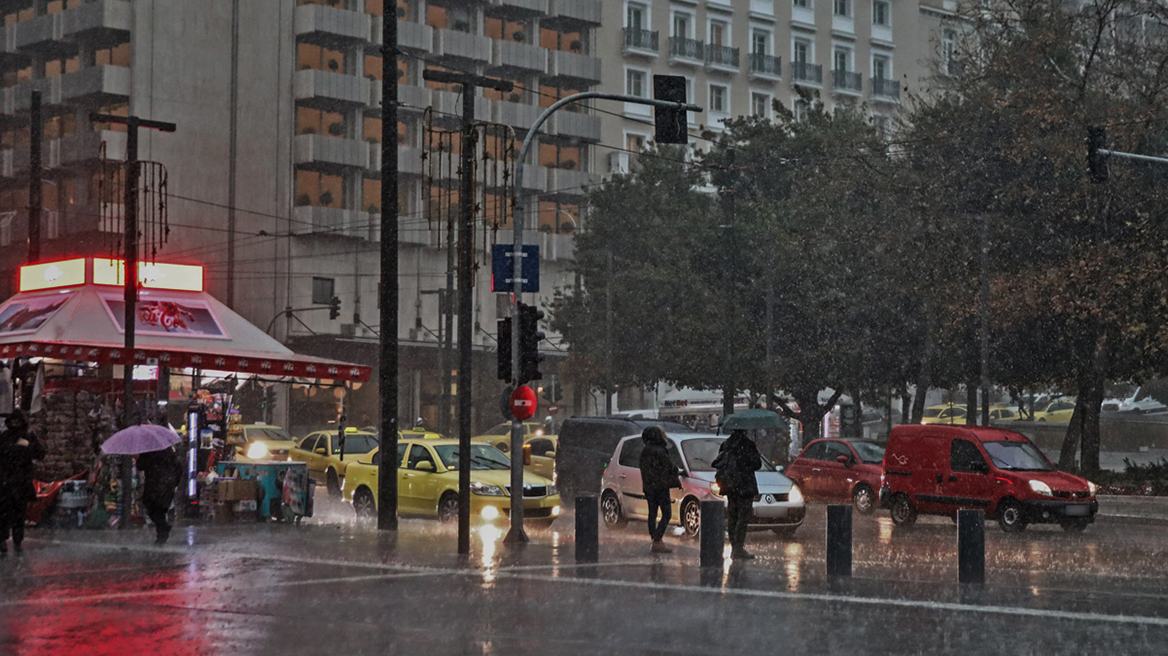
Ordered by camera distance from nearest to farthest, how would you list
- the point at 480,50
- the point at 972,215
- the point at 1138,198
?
1. the point at 1138,198
2. the point at 972,215
3. the point at 480,50

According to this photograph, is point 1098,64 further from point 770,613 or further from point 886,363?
point 770,613

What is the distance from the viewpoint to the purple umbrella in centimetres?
1973

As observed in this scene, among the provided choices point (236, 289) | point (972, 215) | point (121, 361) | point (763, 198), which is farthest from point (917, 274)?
point (236, 289)

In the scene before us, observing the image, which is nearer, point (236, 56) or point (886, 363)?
point (886, 363)

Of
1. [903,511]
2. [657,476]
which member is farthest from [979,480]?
[657,476]

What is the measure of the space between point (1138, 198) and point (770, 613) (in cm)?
2445

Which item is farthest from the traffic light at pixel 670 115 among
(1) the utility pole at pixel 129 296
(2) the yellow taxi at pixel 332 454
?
(2) the yellow taxi at pixel 332 454

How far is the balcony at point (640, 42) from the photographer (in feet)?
247

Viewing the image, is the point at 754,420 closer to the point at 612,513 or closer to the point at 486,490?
the point at 612,513

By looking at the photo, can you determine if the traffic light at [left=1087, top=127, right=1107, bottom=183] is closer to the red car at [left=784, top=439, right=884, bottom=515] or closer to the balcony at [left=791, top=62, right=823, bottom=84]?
the red car at [left=784, top=439, right=884, bottom=515]

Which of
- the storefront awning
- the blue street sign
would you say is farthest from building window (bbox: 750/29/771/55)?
the blue street sign

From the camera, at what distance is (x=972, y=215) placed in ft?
121

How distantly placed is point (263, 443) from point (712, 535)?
21.4m

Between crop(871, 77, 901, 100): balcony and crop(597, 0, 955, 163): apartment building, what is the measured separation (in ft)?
0.19
